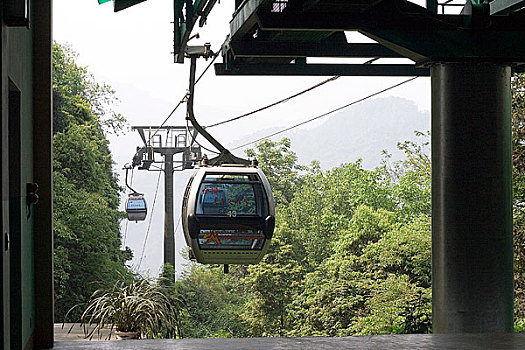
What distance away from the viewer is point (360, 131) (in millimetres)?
70188

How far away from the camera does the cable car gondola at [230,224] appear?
10.0 metres

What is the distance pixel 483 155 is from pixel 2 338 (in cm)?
408

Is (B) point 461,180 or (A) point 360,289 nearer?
(B) point 461,180

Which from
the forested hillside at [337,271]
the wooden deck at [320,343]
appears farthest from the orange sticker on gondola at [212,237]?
the forested hillside at [337,271]

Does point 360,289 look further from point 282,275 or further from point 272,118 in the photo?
point 272,118

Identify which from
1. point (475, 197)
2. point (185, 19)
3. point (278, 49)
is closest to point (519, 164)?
point (278, 49)

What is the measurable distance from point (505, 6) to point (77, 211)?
17.5m

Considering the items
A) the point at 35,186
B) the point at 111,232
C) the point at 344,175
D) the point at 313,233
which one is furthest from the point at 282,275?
the point at 35,186

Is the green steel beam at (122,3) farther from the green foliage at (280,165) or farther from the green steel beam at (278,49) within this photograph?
the green foliage at (280,165)

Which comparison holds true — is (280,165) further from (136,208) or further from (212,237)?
(212,237)

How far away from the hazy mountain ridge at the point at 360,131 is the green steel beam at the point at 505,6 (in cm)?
6026

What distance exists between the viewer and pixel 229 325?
28844 millimetres

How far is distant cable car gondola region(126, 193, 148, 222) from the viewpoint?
70.7 ft

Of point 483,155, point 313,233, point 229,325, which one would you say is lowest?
point 229,325
